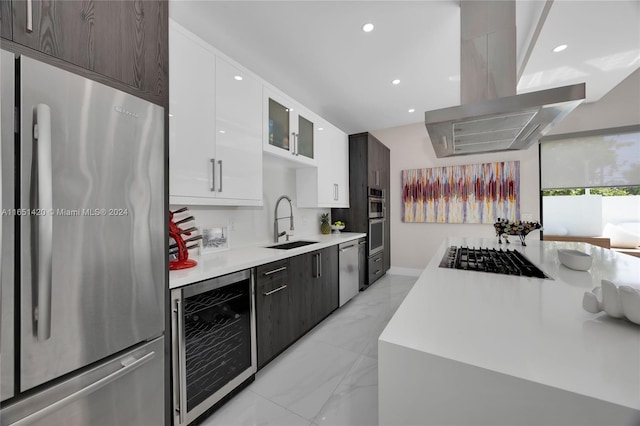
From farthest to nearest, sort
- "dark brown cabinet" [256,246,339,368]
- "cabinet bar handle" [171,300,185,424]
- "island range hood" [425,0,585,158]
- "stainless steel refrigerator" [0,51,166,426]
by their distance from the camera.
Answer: "dark brown cabinet" [256,246,339,368], "island range hood" [425,0,585,158], "cabinet bar handle" [171,300,185,424], "stainless steel refrigerator" [0,51,166,426]

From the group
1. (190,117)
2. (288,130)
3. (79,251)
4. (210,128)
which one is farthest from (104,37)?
(288,130)

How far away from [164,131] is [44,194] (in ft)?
1.75

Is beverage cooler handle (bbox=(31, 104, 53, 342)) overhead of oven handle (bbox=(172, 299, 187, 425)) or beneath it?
overhead

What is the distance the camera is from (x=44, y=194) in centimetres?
81

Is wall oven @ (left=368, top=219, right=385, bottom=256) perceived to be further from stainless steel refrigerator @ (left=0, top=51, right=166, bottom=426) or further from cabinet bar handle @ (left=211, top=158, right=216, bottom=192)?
stainless steel refrigerator @ (left=0, top=51, right=166, bottom=426)

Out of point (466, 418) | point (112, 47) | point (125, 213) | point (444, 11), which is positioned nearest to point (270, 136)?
point (112, 47)

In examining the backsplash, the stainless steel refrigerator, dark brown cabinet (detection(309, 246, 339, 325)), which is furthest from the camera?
dark brown cabinet (detection(309, 246, 339, 325))

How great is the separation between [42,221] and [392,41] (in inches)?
101

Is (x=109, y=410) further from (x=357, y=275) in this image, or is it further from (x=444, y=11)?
(x=444, y=11)

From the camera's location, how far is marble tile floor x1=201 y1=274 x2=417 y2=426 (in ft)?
4.83

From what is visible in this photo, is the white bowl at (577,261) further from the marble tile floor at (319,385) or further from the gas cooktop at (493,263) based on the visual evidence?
the marble tile floor at (319,385)

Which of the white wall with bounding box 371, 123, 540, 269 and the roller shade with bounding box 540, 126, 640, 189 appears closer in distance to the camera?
the roller shade with bounding box 540, 126, 640, 189

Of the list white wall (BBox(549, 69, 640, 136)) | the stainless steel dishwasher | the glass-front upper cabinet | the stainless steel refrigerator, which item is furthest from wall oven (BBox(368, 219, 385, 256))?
the stainless steel refrigerator

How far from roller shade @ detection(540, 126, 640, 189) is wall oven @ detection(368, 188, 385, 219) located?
7.58ft
